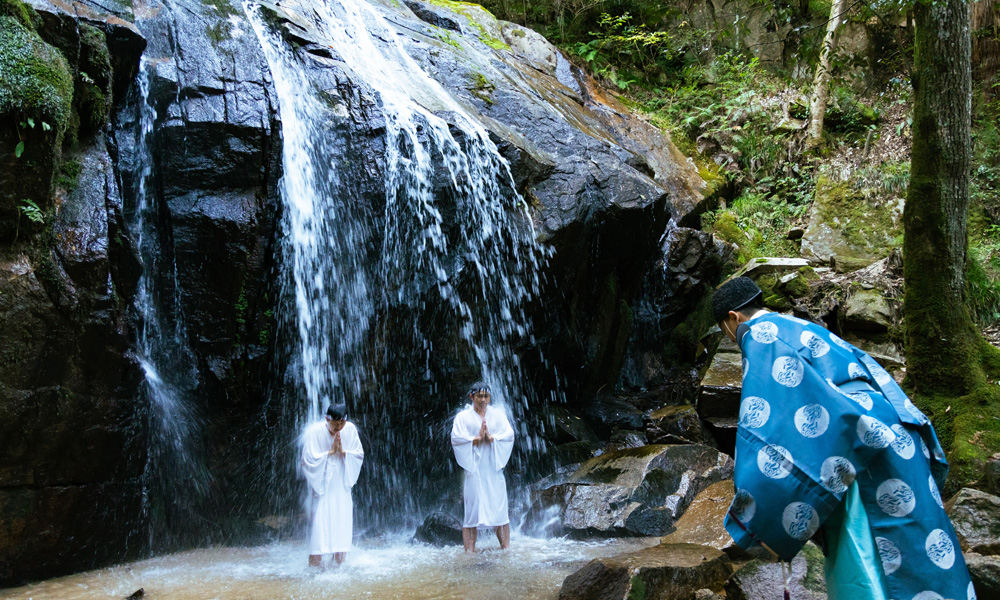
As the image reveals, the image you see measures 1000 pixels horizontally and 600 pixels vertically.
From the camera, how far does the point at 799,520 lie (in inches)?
93.2

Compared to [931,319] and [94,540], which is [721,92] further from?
[94,540]

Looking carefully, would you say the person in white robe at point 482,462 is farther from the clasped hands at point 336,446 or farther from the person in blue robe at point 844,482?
the person in blue robe at point 844,482

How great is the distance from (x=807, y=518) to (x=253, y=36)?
342 inches

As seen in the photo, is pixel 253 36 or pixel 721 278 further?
pixel 721 278

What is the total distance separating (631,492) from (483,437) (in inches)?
69.0

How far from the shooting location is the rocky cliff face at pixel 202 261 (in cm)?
554

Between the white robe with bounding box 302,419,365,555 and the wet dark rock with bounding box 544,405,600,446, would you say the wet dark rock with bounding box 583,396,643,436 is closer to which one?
the wet dark rock with bounding box 544,405,600,446

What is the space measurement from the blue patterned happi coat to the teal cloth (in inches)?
1.1

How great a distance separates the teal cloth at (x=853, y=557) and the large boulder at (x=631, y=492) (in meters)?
4.14

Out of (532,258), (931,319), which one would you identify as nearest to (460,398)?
(532,258)

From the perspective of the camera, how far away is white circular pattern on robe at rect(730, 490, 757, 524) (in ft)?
7.98

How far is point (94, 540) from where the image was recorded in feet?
19.5

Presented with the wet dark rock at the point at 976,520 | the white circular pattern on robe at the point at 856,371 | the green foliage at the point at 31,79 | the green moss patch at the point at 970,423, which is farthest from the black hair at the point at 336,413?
the green moss patch at the point at 970,423

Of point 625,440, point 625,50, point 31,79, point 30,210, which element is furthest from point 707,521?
point 625,50
